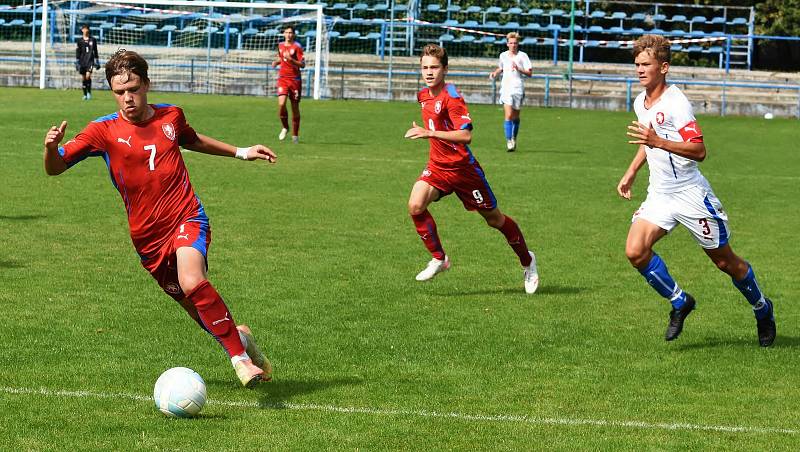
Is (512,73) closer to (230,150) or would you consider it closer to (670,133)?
(670,133)

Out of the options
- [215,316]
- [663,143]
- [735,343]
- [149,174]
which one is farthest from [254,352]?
[735,343]

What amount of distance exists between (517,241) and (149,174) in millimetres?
4191

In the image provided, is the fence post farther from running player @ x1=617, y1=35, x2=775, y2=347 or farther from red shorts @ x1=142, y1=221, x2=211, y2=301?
red shorts @ x1=142, y1=221, x2=211, y2=301

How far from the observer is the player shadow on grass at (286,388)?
252 inches

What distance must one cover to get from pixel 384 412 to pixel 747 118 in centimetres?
3000

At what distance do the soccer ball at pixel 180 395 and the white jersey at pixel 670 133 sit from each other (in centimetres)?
343

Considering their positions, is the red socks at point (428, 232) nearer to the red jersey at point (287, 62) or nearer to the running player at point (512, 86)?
the running player at point (512, 86)

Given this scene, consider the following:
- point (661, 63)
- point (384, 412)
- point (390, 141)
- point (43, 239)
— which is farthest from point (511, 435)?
point (390, 141)

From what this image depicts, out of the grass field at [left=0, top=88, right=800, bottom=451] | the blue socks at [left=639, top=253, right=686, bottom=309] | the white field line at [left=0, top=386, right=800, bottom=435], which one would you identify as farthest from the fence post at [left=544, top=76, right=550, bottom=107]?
the white field line at [left=0, top=386, right=800, bottom=435]

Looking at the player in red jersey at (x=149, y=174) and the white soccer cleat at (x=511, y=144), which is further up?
the player in red jersey at (x=149, y=174)

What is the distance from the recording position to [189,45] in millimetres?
38719

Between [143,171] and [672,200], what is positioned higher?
[143,171]

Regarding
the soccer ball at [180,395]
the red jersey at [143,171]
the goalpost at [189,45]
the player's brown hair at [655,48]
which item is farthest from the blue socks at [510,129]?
the soccer ball at [180,395]

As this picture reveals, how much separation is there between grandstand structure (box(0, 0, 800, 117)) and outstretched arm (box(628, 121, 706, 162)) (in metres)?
28.0
